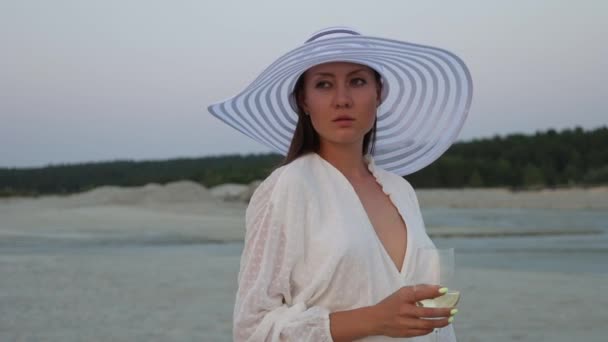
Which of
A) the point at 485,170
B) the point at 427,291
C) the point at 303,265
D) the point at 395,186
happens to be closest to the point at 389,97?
the point at 395,186

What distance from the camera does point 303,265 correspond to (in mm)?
2305

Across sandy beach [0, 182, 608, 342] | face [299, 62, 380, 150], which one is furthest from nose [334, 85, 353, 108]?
sandy beach [0, 182, 608, 342]

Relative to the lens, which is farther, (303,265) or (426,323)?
(303,265)

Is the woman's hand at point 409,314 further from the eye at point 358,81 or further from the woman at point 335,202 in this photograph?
the eye at point 358,81

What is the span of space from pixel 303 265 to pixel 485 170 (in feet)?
77.5

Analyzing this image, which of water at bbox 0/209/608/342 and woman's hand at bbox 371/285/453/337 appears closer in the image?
woman's hand at bbox 371/285/453/337

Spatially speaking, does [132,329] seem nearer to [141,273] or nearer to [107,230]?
[141,273]

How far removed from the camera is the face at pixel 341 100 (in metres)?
2.45

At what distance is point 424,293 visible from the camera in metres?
2.01

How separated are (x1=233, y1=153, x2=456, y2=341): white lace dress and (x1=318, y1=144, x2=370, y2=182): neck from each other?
20 centimetres

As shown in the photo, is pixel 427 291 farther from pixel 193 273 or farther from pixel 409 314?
pixel 193 273

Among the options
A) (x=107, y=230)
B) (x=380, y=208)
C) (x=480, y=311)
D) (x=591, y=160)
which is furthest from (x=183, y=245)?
(x=591, y=160)

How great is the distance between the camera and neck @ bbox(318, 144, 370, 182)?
2568 mm

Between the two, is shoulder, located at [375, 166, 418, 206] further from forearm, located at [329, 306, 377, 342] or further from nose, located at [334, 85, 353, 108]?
forearm, located at [329, 306, 377, 342]
